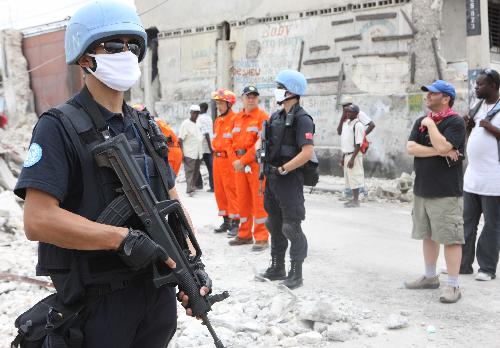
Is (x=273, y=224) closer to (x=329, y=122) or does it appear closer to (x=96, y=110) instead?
(x=96, y=110)

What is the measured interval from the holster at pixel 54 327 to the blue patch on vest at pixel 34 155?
0.45m

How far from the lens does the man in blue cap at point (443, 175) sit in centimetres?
419

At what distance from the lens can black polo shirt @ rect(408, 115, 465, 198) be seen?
421 centimetres

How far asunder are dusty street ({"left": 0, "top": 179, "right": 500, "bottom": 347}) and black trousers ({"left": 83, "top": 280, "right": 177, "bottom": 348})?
1.62 meters

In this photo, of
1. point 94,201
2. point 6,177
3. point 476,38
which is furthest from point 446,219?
point 6,177

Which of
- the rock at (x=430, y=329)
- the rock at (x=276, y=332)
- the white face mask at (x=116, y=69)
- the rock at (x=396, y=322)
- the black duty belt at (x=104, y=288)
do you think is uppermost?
the white face mask at (x=116, y=69)

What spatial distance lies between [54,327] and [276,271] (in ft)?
11.1

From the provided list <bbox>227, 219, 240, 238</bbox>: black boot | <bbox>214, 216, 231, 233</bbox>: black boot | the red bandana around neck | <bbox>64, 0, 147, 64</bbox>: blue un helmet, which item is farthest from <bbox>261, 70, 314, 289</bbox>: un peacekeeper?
<bbox>64, 0, 147, 64</bbox>: blue un helmet

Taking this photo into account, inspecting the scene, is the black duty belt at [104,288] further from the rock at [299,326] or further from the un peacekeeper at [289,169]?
the un peacekeeper at [289,169]

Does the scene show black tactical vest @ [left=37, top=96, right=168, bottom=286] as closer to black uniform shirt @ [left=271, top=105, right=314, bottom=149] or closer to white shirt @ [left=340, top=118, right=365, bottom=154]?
black uniform shirt @ [left=271, top=105, right=314, bottom=149]

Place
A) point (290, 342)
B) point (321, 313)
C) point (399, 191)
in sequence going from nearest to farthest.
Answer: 1. point (290, 342)
2. point (321, 313)
3. point (399, 191)

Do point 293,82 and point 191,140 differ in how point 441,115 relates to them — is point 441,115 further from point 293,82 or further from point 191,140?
point 191,140

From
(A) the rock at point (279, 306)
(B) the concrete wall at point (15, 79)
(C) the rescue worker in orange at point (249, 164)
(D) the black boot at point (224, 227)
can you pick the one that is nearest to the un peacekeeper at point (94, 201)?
(A) the rock at point (279, 306)

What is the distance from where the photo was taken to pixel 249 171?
19.7 ft
